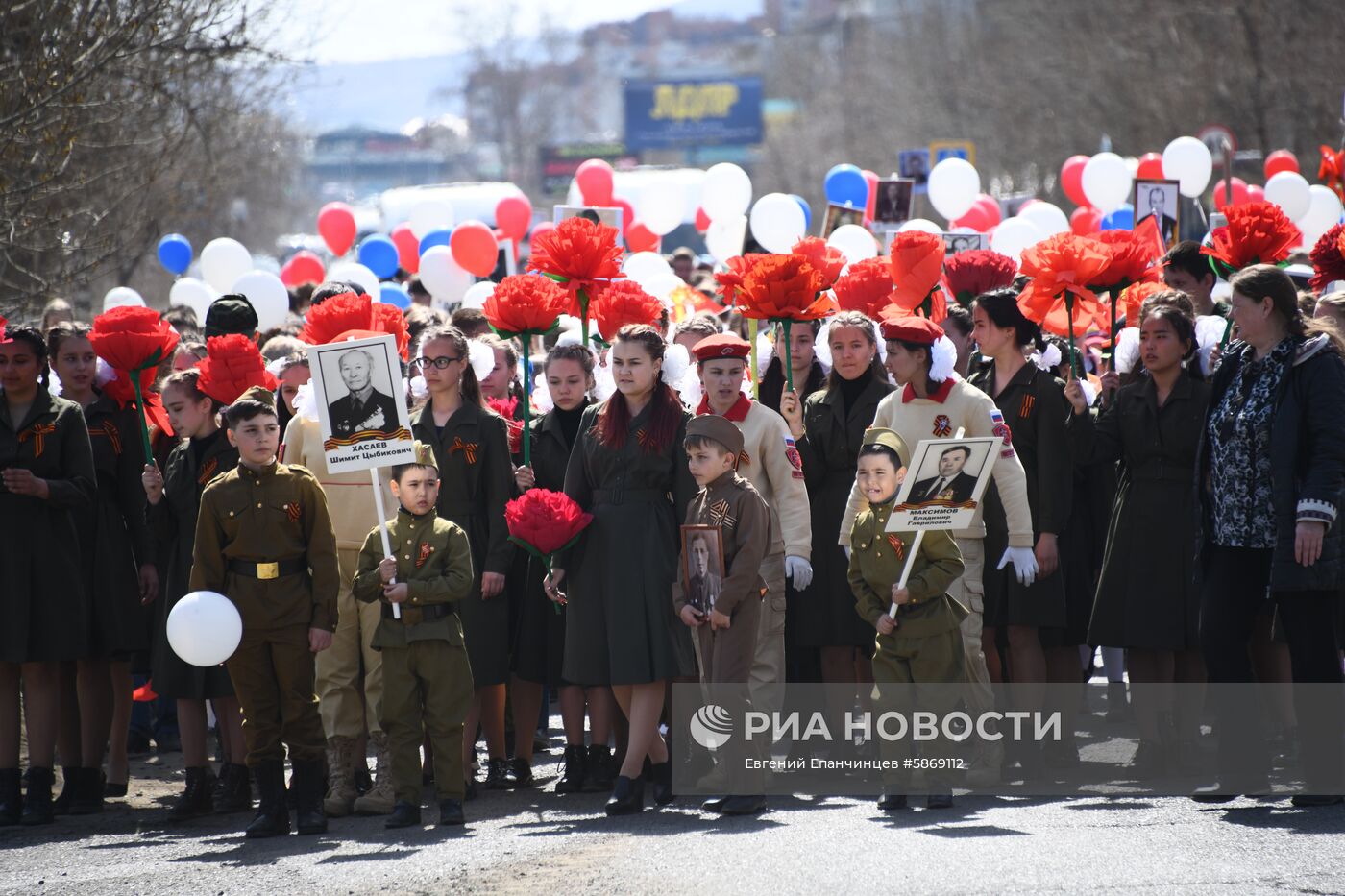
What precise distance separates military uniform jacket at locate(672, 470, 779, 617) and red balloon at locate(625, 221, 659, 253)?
9.28m

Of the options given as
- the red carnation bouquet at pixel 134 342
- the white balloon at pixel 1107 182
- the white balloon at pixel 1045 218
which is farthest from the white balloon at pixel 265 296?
the white balloon at pixel 1107 182

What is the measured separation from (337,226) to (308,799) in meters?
12.4

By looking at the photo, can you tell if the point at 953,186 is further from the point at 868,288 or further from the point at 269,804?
the point at 269,804

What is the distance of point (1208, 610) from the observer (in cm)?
671

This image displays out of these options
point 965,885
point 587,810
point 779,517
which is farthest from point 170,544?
point 965,885

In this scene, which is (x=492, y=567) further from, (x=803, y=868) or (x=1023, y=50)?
(x=1023, y=50)

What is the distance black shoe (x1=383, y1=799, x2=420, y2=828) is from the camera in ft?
22.8

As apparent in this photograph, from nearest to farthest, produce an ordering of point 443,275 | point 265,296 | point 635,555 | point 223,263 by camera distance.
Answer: point 635,555 < point 265,296 < point 443,275 < point 223,263

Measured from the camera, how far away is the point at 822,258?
850 cm

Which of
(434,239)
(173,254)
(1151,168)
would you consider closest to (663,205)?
(434,239)

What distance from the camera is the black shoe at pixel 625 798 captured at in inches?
274

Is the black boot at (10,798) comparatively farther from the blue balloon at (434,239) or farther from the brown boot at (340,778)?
the blue balloon at (434,239)

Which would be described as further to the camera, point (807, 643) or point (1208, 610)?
point (807, 643)

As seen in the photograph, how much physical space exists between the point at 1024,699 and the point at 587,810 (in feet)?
6.59
